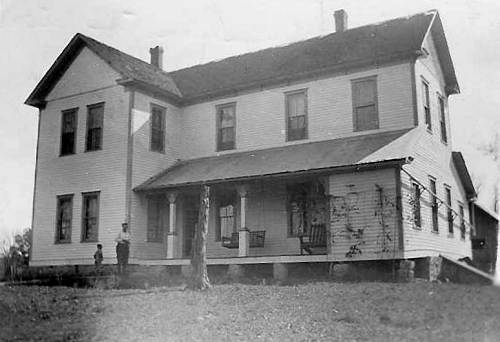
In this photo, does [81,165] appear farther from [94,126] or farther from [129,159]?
[129,159]

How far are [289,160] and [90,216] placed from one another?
7.22 meters

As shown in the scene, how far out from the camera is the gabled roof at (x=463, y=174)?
2134 cm

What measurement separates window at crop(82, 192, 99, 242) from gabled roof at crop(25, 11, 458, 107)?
4189 millimetres

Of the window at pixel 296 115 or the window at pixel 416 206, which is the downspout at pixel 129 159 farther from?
the window at pixel 416 206

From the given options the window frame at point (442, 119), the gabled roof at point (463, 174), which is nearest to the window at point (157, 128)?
the window frame at point (442, 119)

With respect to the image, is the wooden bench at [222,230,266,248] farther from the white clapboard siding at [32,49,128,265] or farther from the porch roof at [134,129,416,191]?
the white clapboard siding at [32,49,128,265]

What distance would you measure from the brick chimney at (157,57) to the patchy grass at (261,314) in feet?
44.4

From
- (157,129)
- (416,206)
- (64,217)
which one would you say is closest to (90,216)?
(64,217)

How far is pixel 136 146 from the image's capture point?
2000 centimetres

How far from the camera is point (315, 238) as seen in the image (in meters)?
17.2

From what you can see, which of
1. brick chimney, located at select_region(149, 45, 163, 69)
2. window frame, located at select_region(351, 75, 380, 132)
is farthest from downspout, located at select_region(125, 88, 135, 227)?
window frame, located at select_region(351, 75, 380, 132)

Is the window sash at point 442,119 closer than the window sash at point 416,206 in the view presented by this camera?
No

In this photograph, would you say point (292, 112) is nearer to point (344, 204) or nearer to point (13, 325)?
point (344, 204)

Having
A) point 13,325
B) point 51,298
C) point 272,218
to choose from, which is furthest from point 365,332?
point 272,218
